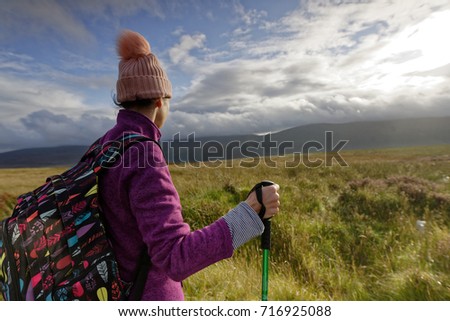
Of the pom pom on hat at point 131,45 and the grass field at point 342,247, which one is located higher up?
the pom pom on hat at point 131,45

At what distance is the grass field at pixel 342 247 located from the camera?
3.99 m

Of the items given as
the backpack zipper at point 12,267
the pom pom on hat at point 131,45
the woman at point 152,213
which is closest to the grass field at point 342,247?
the backpack zipper at point 12,267

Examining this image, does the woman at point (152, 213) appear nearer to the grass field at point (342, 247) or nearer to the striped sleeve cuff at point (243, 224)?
the striped sleeve cuff at point (243, 224)

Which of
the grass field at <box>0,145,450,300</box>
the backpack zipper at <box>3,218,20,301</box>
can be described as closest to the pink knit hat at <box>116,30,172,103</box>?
the backpack zipper at <box>3,218,20,301</box>

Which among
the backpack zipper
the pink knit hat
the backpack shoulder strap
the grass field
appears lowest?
the grass field

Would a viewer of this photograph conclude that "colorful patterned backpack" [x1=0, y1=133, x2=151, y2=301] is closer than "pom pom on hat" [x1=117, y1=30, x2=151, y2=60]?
Yes

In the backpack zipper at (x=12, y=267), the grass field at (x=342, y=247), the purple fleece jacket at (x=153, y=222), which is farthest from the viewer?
the grass field at (x=342, y=247)

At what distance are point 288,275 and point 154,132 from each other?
3.64m

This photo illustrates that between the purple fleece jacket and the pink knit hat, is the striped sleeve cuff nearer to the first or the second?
the purple fleece jacket

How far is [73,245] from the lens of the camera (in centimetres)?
164

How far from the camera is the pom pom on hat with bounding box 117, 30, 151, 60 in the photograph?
2025 mm

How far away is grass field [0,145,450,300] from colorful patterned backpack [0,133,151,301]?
2425 mm

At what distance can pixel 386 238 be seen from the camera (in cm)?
595

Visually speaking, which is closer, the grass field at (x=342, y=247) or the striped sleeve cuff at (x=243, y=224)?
the striped sleeve cuff at (x=243, y=224)
